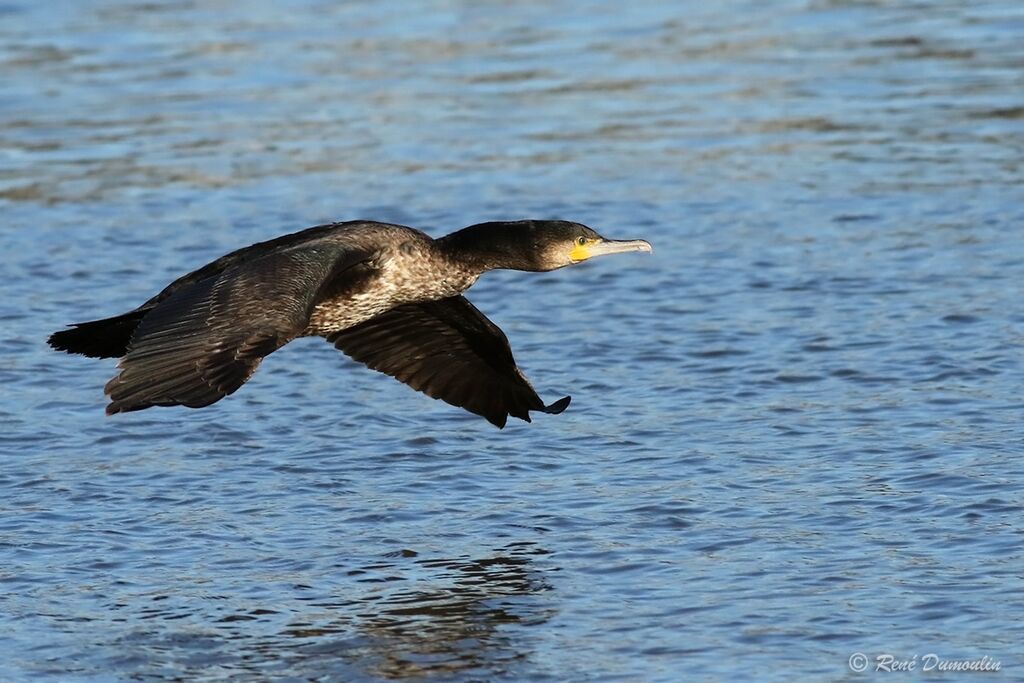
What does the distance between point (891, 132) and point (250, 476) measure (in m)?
8.44

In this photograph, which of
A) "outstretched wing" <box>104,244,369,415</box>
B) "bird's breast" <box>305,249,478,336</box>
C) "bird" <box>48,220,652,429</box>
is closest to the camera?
"outstretched wing" <box>104,244,369,415</box>

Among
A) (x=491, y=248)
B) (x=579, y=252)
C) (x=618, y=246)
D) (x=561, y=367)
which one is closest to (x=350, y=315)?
(x=491, y=248)

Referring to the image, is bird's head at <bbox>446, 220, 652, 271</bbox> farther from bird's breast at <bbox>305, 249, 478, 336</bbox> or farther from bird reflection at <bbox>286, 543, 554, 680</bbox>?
bird reflection at <bbox>286, 543, 554, 680</bbox>

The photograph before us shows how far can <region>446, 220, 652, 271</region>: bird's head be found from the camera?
881 centimetres

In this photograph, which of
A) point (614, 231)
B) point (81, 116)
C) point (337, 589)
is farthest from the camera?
point (81, 116)

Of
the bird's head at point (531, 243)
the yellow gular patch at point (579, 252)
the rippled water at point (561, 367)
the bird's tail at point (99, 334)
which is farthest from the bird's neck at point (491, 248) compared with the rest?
the bird's tail at point (99, 334)

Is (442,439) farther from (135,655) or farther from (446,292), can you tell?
(135,655)

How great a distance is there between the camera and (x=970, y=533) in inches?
322

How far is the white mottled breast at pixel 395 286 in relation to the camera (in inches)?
338

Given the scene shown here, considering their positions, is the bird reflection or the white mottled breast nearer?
the bird reflection

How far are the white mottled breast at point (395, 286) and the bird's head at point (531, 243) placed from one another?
14cm

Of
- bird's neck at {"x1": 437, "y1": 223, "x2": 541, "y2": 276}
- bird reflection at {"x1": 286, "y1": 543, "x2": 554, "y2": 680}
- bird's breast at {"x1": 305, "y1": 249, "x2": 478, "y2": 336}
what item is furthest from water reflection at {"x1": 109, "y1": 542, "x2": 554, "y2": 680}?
bird's neck at {"x1": 437, "y1": 223, "x2": 541, "y2": 276}

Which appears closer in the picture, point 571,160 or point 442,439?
point 442,439

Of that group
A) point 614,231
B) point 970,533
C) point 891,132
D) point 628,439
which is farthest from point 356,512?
point 891,132
